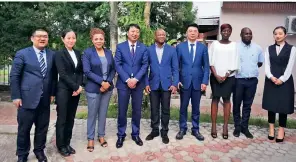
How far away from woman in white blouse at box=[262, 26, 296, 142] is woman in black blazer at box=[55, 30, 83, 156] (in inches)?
123

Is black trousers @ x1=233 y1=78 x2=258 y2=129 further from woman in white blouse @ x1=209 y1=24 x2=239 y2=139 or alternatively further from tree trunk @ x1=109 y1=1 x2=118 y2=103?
tree trunk @ x1=109 y1=1 x2=118 y2=103

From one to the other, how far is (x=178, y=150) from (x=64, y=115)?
71.3 inches

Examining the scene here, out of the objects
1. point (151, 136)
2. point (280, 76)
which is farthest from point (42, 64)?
point (280, 76)

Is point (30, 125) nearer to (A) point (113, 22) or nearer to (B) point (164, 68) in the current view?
(B) point (164, 68)

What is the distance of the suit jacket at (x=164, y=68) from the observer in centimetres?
443

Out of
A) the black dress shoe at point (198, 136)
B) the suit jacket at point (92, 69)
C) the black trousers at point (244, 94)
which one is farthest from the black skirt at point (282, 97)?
the suit jacket at point (92, 69)

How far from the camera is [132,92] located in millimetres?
4402

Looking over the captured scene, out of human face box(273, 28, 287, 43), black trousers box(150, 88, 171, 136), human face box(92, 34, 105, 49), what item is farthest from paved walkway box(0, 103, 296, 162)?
human face box(273, 28, 287, 43)

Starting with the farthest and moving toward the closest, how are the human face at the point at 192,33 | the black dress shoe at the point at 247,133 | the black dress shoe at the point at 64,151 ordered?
the black dress shoe at the point at 247,133, the human face at the point at 192,33, the black dress shoe at the point at 64,151

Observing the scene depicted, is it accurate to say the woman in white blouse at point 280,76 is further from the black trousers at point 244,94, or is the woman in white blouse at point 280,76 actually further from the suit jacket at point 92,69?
the suit jacket at point 92,69

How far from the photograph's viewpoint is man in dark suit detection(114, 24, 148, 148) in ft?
14.0

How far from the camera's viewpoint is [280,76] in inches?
183

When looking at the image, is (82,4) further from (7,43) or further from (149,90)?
(149,90)

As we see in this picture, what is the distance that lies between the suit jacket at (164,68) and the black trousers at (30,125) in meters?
1.62
